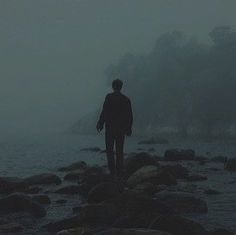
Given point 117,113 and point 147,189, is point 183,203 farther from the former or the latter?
point 117,113

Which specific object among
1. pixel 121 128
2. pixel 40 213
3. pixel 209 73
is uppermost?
pixel 209 73

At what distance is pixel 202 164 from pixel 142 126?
4841 inches

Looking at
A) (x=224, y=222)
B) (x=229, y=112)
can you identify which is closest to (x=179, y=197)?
(x=224, y=222)

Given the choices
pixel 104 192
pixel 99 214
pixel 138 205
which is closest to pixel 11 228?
pixel 99 214

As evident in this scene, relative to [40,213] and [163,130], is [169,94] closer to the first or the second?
[163,130]

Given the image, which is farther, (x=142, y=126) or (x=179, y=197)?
(x=142, y=126)

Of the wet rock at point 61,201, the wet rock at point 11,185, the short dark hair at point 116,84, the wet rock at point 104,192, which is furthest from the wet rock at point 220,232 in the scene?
the wet rock at point 11,185

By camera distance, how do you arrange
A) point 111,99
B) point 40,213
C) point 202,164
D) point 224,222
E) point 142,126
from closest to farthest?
point 224,222
point 40,213
point 111,99
point 202,164
point 142,126

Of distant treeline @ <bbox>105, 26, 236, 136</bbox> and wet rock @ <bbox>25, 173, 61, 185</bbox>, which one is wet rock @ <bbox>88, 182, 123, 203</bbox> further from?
distant treeline @ <bbox>105, 26, 236, 136</bbox>

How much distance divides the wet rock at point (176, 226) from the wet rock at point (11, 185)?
9543 millimetres

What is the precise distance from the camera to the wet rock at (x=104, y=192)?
52.7 feet

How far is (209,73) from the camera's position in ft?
458

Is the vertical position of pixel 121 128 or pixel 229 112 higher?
pixel 229 112

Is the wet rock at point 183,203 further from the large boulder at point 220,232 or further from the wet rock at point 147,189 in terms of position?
the large boulder at point 220,232
